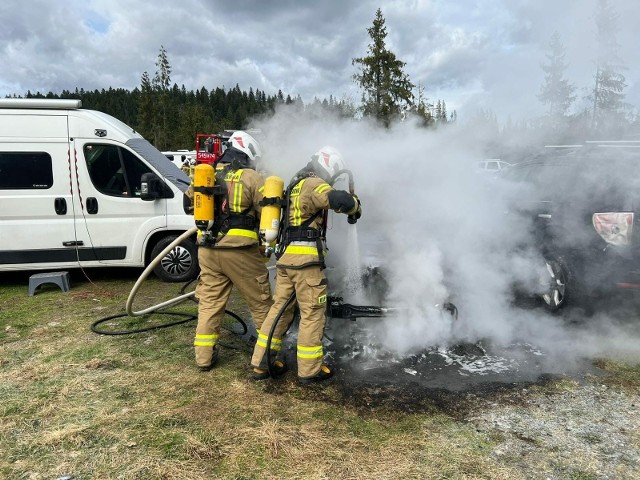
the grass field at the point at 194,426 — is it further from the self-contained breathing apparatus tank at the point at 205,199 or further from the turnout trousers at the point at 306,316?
the self-contained breathing apparatus tank at the point at 205,199

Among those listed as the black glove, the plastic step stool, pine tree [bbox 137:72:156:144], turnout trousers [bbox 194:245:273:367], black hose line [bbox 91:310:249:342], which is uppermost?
pine tree [bbox 137:72:156:144]

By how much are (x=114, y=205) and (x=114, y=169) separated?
552 mm

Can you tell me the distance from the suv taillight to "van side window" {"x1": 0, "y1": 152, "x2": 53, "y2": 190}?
7.15 metres

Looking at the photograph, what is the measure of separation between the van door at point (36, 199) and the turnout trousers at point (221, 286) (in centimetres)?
366

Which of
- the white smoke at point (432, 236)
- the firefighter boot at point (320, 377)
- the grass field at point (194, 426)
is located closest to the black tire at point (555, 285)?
the white smoke at point (432, 236)

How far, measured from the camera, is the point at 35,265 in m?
6.61

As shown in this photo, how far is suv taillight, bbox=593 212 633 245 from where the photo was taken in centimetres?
441

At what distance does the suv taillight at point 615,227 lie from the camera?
14.5 ft

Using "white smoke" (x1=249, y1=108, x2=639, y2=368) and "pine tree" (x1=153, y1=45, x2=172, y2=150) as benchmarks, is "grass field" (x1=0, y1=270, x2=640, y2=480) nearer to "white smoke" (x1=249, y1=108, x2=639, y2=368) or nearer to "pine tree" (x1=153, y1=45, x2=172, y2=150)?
"white smoke" (x1=249, y1=108, x2=639, y2=368)

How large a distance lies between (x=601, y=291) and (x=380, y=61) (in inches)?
542

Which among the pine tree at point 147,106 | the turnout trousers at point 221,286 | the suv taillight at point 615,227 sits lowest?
the turnout trousers at point 221,286

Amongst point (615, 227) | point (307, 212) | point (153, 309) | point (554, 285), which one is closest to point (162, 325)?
point (153, 309)

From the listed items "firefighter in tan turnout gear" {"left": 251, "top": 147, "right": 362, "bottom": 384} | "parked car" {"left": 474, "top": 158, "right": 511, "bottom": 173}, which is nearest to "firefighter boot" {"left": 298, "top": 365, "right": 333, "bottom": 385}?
"firefighter in tan turnout gear" {"left": 251, "top": 147, "right": 362, "bottom": 384}

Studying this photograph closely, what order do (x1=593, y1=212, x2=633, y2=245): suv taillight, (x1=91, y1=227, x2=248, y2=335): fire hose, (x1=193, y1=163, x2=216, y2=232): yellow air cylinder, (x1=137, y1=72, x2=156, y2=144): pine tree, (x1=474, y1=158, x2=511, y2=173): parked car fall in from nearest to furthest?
1. (x1=193, y1=163, x2=216, y2=232): yellow air cylinder
2. (x1=593, y1=212, x2=633, y2=245): suv taillight
3. (x1=91, y1=227, x2=248, y2=335): fire hose
4. (x1=474, y1=158, x2=511, y2=173): parked car
5. (x1=137, y1=72, x2=156, y2=144): pine tree
